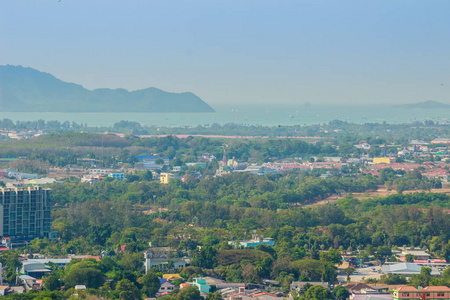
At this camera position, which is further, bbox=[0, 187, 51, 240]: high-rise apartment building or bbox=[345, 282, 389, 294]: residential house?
bbox=[0, 187, 51, 240]: high-rise apartment building

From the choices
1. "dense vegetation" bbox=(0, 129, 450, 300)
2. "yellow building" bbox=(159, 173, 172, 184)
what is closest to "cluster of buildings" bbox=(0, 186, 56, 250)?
"dense vegetation" bbox=(0, 129, 450, 300)

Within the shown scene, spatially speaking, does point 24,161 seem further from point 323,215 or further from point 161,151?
point 323,215

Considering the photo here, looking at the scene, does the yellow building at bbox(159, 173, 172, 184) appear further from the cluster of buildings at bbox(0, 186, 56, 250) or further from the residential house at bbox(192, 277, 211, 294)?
the residential house at bbox(192, 277, 211, 294)

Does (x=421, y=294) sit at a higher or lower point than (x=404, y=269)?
higher

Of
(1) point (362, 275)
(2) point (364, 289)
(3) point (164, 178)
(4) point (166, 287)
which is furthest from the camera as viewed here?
(3) point (164, 178)

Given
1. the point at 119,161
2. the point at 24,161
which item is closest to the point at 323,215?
the point at 24,161

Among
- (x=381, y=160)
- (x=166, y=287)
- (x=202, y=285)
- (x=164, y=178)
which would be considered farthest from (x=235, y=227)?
(x=381, y=160)

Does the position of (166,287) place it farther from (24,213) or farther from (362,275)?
(24,213)

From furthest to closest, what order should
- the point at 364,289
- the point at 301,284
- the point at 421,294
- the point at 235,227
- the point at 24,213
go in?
the point at 235,227
the point at 24,213
the point at 301,284
the point at 364,289
the point at 421,294

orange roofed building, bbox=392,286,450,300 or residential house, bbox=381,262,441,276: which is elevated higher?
orange roofed building, bbox=392,286,450,300
